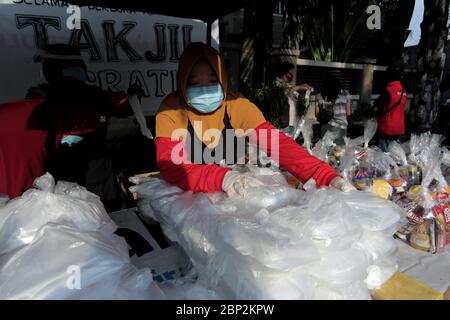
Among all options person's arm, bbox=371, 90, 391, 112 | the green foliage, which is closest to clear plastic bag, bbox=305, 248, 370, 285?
person's arm, bbox=371, 90, 391, 112

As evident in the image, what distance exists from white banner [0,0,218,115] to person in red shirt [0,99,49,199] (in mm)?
1413

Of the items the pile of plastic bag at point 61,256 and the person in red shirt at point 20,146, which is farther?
the person in red shirt at point 20,146

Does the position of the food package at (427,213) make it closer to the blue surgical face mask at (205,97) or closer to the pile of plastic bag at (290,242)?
the pile of plastic bag at (290,242)

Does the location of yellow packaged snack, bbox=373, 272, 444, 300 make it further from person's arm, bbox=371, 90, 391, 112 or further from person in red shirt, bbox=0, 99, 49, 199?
person's arm, bbox=371, 90, 391, 112

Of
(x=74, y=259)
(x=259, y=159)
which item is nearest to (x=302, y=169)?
(x=259, y=159)

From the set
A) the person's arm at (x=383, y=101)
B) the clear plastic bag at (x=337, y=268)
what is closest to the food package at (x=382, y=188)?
the clear plastic bag at (x=337, y=268)

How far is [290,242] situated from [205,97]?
0.94 metres

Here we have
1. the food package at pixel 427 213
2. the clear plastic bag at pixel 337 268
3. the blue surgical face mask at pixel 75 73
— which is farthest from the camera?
the blue surgical face mask at pixel 75 73

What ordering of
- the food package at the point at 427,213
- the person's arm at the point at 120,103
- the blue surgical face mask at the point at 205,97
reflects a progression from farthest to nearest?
the person's arm at the point at 120,103 → the blue surgical face mask at the point at 205,97 → the food package at the point at 427,213

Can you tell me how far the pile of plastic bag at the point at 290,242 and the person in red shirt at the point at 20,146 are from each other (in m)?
0.77

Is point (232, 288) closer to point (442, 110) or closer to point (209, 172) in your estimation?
point (209, 172)

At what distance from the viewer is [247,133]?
67.1 inches

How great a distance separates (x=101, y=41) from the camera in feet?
Answer: 11.1

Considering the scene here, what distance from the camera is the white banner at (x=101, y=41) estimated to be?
2.91 m
